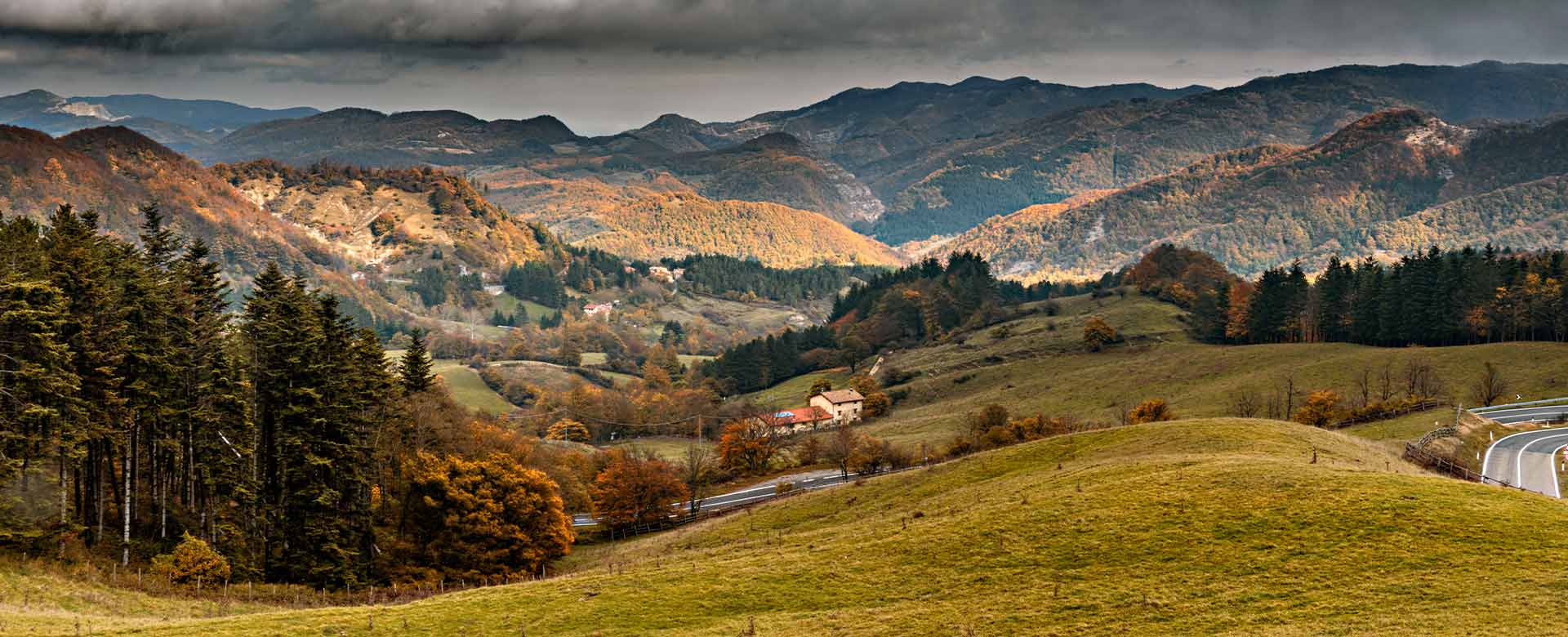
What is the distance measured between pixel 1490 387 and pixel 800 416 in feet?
320

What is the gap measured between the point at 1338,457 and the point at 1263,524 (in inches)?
823

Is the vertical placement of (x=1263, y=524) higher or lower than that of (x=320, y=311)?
lower

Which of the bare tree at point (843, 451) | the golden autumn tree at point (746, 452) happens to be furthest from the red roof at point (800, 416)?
the bare tree at point (843, 451)

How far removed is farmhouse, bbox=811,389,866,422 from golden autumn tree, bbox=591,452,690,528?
86280 mm

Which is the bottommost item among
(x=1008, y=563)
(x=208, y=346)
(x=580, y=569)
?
(x=580, y=569)

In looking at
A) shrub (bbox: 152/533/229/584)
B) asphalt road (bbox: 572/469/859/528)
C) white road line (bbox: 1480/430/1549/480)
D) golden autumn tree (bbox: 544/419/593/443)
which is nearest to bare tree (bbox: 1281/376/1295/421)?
white road line (bbox: 1480/430/1549/480)

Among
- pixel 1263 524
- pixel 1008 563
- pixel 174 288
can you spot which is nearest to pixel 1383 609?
pixel 1263 524

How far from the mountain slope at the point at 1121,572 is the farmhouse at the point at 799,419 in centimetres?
10701

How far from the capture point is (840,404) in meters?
174

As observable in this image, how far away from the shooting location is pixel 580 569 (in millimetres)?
64875

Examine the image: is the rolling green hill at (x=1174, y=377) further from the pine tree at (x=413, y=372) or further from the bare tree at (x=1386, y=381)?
the pine tree at (x=413, y=372)

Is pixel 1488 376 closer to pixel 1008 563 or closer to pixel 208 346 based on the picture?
pixel 1008 563

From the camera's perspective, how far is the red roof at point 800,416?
163425 millimetres

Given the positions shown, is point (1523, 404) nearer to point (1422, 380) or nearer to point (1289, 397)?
point (1422, 380)
